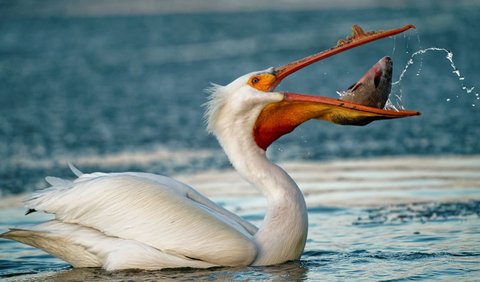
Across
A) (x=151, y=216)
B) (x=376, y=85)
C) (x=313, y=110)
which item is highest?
(x=376, y=85)

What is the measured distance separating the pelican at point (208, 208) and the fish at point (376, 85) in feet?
0.27

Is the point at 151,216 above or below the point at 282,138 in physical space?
below

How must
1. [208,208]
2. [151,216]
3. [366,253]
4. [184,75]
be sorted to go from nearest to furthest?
1. [151,216]
2. [208,208]
3. [366,253]
4. [184,75]

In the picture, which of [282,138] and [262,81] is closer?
[262,81]

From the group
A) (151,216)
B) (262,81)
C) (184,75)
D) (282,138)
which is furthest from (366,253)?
(184,75)

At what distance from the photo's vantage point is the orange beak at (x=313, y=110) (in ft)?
17.6

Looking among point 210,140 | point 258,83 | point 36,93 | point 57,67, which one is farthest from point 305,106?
point 57,67

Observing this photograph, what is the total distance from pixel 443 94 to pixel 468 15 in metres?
7.36

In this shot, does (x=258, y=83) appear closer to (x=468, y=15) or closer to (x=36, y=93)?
(x=36, y=93)

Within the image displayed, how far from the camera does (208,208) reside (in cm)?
554

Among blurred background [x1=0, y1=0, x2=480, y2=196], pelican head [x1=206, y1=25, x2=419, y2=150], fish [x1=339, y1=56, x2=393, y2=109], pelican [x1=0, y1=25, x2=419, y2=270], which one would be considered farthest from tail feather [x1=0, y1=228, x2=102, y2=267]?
blurred background [x1=0, y1=0, x2=480, y2=196]

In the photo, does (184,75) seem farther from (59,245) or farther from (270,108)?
(59,245)

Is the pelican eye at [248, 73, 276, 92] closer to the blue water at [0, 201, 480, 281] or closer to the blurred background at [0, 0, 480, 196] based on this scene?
the blue water at [0, 201, 480, 281]

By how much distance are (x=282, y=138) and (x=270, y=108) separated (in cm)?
428
